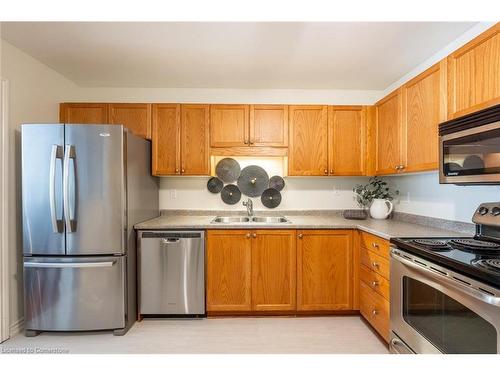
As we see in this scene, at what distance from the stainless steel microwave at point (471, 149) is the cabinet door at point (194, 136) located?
6.86ft

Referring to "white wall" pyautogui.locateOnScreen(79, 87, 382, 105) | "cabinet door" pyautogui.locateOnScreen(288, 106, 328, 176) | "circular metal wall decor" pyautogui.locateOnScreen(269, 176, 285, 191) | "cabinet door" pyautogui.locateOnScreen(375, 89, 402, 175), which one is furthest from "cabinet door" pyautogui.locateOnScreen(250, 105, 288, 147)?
"cabinet door" pyautogui.locateOnScreen(375, 89, 402, 175)

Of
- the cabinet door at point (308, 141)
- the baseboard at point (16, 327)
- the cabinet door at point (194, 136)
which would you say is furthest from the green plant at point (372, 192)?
the baseboard at point (16, 327)

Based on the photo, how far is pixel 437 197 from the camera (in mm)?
2387

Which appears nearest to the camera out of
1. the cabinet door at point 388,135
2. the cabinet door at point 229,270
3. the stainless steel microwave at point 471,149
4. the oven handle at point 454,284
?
the oven handle at point 454,284

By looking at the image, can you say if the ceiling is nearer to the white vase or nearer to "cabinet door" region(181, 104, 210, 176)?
"cabinet door" region(181, 104, 210, 176)

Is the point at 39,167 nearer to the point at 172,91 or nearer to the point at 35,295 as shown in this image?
the point at 35,295

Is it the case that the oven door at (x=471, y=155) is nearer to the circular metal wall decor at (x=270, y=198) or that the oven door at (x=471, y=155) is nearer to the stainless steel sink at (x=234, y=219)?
the circular metal wall decor at (x=270, y=198)

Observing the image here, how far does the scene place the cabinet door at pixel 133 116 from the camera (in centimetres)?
290

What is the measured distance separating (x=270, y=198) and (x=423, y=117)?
1721mm

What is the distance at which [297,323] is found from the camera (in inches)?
98.3

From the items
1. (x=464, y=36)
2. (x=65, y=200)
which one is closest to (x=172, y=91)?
(x=65, y=200)

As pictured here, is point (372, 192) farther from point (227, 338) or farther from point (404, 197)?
point (227, 338)

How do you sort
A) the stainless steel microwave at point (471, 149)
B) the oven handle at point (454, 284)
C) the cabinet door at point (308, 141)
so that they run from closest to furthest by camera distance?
the oven handle at point (454, 284)
the stainless steel microwave at point (471, 149)
the cabinet door at point (308, 141)

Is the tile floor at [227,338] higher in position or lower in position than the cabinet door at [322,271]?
lower
